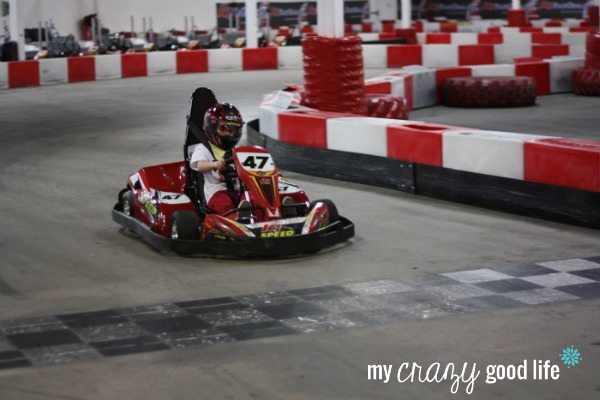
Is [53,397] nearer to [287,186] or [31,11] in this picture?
[287,186]


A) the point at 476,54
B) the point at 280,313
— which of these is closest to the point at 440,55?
the point at 476,54

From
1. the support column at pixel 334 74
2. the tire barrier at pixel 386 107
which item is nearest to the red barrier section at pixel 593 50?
the tire barrier at pixel 386 107

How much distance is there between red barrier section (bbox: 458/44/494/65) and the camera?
19812 mm

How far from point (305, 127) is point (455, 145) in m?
1.77

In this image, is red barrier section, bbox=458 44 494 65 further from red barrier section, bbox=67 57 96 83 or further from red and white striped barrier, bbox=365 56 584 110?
red barrier section, bbox=67 57 96 83

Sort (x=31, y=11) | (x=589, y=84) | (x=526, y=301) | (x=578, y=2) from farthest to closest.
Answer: (x=578, y=2) < (x=31, y=11) < (x=589, y=84) < (x=526, y=301)

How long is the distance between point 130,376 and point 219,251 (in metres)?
1.94

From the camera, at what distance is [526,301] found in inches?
195

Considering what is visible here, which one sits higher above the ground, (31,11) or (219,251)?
(31,11)

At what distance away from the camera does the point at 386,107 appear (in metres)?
10.8

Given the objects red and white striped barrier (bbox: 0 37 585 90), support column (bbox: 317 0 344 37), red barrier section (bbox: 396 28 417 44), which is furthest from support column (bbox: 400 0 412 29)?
support column (bbox: 317 0 344 37)

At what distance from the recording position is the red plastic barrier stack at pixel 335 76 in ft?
32.8

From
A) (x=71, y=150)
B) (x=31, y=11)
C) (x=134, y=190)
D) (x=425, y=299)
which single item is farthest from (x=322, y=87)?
(x=31, y=11)

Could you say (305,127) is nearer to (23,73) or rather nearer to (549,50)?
(23,73)
